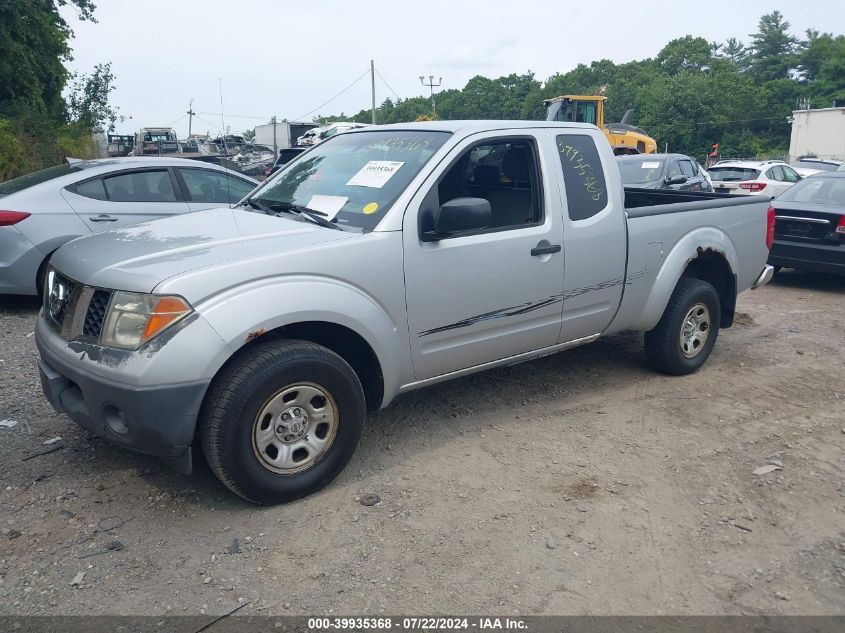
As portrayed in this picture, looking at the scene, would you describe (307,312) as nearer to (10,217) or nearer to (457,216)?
(457,216)

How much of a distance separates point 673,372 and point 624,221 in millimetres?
1419

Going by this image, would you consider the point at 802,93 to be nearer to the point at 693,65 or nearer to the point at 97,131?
the point at 693,65

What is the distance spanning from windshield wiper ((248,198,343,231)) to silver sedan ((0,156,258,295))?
3.10 m

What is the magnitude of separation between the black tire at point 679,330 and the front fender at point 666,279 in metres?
0.11

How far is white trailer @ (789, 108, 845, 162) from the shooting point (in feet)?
150

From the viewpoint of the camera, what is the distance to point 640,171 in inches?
520

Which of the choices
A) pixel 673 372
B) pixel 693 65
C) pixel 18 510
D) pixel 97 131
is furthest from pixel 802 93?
pixel 18 510

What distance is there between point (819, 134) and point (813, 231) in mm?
44377

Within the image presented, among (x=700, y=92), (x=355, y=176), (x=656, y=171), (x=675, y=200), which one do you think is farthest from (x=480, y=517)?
(x=700, y=92)

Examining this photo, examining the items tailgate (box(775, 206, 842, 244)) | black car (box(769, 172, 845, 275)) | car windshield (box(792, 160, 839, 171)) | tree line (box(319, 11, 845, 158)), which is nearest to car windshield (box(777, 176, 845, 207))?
black car (box(769, 172, 845, 275))

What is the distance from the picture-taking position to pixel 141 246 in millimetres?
3750

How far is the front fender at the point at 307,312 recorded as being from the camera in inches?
131

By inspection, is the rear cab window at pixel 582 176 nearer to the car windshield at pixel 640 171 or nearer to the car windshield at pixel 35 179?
the car windshield at pixel 35 179

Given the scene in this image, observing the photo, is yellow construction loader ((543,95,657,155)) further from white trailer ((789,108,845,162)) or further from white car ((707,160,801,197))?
white trailer ((789,108,845,162))
